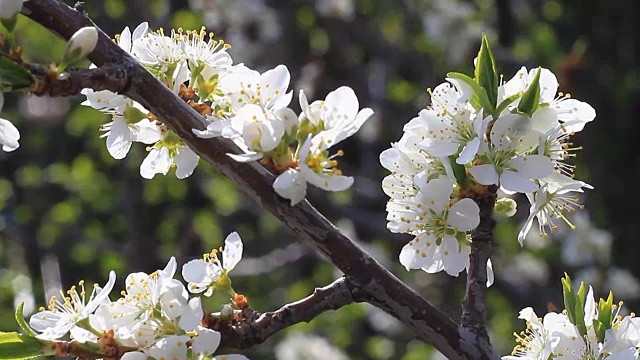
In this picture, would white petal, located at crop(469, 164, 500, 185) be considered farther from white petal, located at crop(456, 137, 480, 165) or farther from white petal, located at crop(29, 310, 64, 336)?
white petal, located at crop(29, 310, 64, 336)

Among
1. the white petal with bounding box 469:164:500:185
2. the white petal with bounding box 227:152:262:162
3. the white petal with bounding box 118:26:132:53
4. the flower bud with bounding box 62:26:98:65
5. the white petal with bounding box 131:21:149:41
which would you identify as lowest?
the white petal with bounding box 469:164:500:185

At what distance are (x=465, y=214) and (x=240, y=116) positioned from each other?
0.43 m

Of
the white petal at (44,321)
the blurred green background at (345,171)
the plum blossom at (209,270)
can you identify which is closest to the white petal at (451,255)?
the plum blossom at (209,270)

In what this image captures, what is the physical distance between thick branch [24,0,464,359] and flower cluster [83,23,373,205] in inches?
1.4

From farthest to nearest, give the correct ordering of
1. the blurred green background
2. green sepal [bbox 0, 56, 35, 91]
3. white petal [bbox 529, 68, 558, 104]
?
the blurred green background → white petal [bbox 529, 68, 558, 104] → green sepal [bbox 0, 56, 35, 91]

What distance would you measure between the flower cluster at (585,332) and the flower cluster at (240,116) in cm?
49

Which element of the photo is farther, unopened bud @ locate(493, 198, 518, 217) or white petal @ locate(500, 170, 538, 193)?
unopened bud @ locate(493, 198, 518, 217)

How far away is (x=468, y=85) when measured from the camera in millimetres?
1555

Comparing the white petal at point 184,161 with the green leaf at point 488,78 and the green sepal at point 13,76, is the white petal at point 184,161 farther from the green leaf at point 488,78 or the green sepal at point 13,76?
the green leaf at point 488,78

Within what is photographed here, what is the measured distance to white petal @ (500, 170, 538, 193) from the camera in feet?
5.04

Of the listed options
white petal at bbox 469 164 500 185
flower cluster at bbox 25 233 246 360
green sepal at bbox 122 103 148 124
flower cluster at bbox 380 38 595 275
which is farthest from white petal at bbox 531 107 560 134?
green sepal at bbox 122 103 148 124

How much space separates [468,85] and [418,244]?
33 centimetres

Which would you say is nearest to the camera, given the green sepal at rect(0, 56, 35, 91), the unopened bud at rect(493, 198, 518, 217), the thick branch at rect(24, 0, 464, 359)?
the green sepal at rect(0, 56, 35, 91)

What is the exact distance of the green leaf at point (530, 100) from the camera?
1.56m
